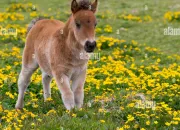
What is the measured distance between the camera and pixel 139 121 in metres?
9.66

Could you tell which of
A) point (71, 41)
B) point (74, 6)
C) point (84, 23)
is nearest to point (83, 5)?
point (74, 6)

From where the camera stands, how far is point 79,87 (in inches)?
422

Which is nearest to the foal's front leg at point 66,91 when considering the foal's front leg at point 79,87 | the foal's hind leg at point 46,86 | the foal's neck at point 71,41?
the foal's front leg at point 79,87

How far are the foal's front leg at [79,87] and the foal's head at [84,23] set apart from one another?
1147 millimetres

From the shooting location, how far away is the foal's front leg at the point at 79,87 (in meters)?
10.6

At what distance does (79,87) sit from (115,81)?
291 centimetres

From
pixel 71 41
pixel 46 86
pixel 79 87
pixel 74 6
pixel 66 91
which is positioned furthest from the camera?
pixel 46 86

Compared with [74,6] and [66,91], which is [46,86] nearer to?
[66,91]

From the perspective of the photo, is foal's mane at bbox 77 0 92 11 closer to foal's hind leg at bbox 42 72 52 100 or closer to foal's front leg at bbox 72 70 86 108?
foal's front leg at bbox 72 70 86 108

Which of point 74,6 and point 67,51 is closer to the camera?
point 74,6

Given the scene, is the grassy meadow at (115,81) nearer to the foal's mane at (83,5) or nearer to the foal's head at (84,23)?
the foal's head at (84,23)

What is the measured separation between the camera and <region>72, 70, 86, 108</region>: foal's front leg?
10.6 metres

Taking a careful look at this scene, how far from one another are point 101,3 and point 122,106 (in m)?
21.0

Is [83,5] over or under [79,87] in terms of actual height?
over
